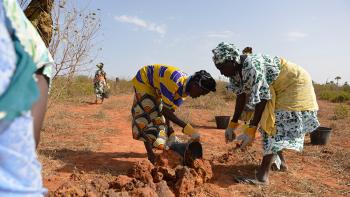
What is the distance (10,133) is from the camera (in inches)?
40.5

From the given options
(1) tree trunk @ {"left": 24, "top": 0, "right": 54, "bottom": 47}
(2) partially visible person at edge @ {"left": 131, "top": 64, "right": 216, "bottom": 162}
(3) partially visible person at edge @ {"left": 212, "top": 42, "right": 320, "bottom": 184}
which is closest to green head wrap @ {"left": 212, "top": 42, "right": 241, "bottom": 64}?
(3) partially visible person at edge @ {"left": 212, "top": 42, "right": 320, "bottom": 184}

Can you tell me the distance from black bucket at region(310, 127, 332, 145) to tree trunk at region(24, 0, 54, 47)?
4.73m

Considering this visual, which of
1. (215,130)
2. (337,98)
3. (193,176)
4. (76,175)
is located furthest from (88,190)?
(337,98)

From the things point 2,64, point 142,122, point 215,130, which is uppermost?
point 2,64

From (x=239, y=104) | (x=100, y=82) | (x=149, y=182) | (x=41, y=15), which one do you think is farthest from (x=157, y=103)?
(x=100, y=82)

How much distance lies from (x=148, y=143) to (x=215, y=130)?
3.75 m

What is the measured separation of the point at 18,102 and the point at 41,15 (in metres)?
3.65

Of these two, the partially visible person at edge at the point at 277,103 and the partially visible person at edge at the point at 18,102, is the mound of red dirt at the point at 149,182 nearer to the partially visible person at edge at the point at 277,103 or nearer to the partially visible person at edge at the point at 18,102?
the partially visible person at edge at the point at 277,103

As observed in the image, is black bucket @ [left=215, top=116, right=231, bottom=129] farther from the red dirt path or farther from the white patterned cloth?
the white patterned cloth

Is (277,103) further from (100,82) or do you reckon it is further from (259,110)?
(100,82)

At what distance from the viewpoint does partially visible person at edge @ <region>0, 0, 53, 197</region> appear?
1.02m

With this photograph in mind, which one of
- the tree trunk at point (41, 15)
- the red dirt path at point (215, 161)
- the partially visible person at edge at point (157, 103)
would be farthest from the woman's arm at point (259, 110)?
the tree trunk at point (41, 15)

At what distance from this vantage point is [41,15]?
431cm

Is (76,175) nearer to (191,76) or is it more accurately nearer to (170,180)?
(170,180)
